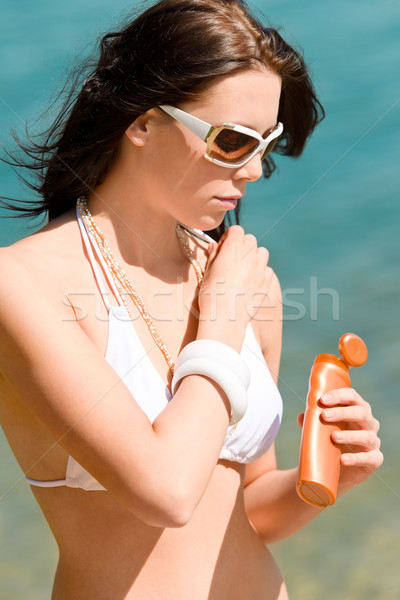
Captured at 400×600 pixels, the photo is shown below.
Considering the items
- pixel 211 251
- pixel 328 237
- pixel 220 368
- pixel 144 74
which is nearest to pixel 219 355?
pixel 220 368

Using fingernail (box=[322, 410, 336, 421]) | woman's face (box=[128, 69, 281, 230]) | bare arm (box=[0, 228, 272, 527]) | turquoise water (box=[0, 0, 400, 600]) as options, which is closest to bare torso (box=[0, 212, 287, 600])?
bare arm (box=[0, 228, 272, 527])

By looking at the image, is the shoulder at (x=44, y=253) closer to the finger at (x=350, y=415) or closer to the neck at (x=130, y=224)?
the neck at (x=130, y=224)

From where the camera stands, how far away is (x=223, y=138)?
1.66 metres

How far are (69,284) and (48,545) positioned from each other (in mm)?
2542

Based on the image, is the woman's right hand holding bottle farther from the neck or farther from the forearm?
the forearm

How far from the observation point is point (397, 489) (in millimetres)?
4043

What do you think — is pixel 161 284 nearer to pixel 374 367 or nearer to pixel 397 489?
pixel 397 489

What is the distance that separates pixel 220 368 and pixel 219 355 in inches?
1.5

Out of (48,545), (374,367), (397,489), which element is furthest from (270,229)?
(48,545)

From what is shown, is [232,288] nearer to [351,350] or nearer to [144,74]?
[351,350]

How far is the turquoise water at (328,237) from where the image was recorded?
148 inches

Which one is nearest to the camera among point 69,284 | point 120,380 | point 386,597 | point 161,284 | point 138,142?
point 120,380

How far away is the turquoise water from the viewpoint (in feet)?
12.3

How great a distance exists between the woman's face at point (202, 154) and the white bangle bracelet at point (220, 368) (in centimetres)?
33
